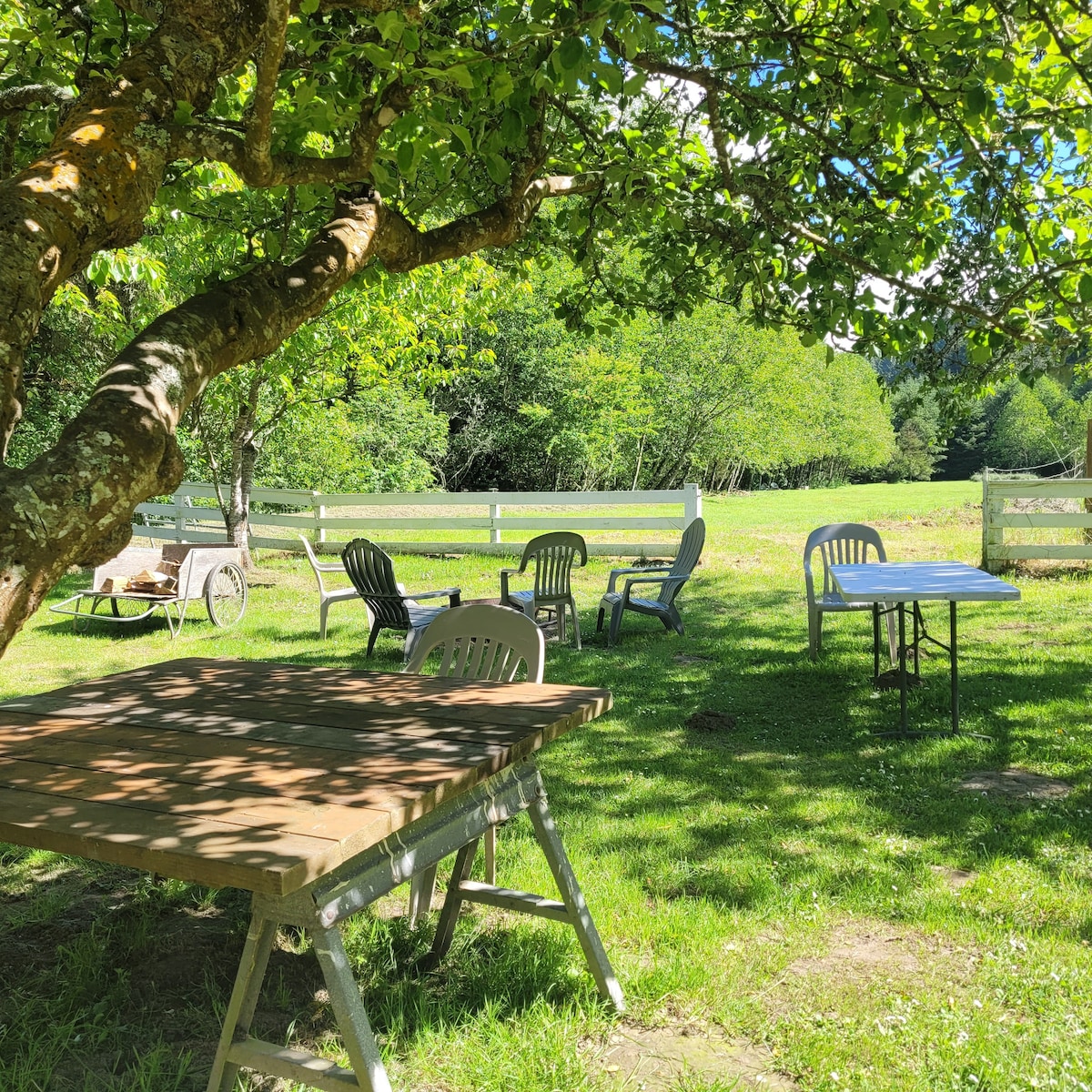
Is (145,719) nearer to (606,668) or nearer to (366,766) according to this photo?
(366,766)

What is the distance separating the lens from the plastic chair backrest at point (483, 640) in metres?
3.59

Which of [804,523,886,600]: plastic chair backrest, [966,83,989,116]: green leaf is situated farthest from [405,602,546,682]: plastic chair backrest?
[804,523,886,600]: plastic chair backrest

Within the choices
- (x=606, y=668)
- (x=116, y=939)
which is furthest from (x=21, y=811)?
(x=606, y=668)

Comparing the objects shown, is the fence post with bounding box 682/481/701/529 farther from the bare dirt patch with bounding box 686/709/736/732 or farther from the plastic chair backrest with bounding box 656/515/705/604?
the bare dirt patch with bounding box 686/709/736/732

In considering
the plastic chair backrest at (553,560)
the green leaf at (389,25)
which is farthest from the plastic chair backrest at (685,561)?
the green leaf at (389,25)

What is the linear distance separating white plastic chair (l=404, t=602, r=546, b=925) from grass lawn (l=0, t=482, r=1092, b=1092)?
63cm

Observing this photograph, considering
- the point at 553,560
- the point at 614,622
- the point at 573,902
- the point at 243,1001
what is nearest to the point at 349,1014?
the point at 243,1001

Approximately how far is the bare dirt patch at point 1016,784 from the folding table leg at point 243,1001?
3812 millimetres

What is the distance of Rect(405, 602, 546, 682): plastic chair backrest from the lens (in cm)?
359

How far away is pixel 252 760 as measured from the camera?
237 cm

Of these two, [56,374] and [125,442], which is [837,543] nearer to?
[125,442]

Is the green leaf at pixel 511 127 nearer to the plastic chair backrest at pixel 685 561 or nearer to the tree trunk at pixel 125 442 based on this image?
the tree trunk at pixel 125 442

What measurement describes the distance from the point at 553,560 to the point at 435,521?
6885 millimetres

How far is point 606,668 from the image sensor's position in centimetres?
787
